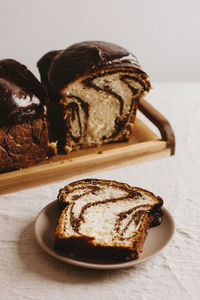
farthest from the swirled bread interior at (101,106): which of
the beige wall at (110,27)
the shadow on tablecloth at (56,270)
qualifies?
the beige wall at (110,27)

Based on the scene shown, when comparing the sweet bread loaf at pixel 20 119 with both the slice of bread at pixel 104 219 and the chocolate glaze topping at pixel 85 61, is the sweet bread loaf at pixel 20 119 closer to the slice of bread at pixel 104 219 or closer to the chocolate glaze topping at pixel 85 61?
the chocolate glaze topping at pixel 85 61

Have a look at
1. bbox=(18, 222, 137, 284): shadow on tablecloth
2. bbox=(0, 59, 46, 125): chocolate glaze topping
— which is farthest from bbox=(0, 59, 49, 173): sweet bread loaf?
bbox=(18, 222, 137, 284): shadow on tablecloth

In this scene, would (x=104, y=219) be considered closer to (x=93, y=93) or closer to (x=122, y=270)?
(x=122, y=270)

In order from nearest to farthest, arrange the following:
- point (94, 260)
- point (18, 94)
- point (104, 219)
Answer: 1. point (94, 260)
2. point (104, 219)
3. point (18, 94)

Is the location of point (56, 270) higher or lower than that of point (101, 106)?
lower

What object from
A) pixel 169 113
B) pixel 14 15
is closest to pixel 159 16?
pixel 14 15

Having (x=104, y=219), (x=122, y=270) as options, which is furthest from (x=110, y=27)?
(x=122, y=270)

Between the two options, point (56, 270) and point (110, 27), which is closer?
point (56, 270)

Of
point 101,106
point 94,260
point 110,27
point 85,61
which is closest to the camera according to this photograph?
point 94,260
